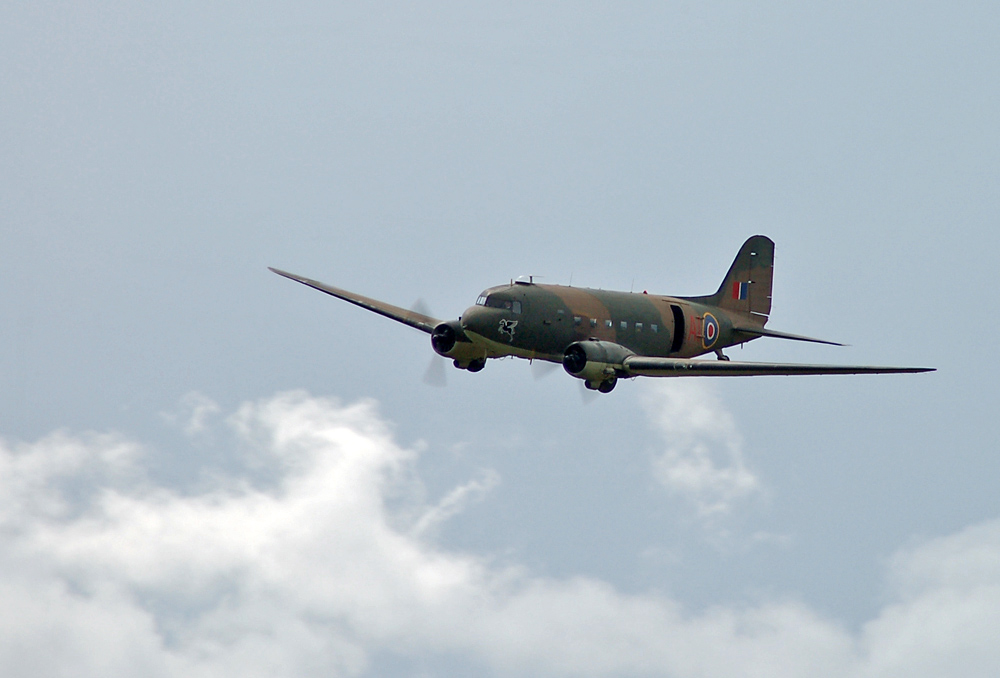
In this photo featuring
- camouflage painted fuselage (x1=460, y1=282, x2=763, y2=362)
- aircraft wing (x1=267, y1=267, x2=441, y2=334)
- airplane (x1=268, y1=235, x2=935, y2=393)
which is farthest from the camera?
aircraft wing (x1=267, y1=267, x2=441, y2=334)

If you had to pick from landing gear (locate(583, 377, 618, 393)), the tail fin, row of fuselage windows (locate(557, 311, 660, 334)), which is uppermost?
the tail fin

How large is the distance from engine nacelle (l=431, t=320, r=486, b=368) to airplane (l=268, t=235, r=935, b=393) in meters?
0.03

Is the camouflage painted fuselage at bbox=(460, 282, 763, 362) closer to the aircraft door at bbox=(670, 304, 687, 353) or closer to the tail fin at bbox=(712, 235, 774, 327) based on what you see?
the aircraft door at bbox=(670, 304, 687, 353)

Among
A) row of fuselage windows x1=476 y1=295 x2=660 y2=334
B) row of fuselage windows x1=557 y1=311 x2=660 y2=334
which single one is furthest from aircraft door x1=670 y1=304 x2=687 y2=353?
row of fuselage windows x1=476 y1=295 x2=660 y2=334

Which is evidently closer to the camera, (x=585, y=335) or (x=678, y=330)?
(x=585, y=335)

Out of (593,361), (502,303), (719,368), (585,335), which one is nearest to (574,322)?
(585,335)

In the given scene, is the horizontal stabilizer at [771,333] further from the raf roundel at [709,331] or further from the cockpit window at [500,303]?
the cockpit window at [500,303]

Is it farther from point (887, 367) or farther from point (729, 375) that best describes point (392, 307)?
point (887, 367)

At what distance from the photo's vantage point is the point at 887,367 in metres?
33.7

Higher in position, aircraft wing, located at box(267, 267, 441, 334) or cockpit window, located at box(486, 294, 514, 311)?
aircraft wing, located at box(267, 267, 441, 334)

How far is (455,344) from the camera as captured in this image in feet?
122

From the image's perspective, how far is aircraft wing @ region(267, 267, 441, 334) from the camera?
4122 cm

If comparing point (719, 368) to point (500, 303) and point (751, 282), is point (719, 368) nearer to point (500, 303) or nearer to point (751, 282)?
point (500, 303)

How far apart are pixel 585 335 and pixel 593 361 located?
6.41 ft
